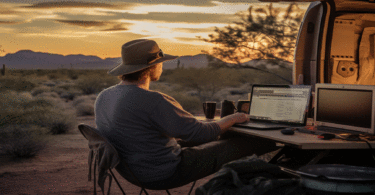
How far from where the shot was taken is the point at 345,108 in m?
2.87

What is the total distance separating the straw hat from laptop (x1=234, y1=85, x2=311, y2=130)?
0.89 metres

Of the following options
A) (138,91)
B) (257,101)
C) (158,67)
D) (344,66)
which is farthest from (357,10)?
(138,91)

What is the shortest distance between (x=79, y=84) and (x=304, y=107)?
1012 inches

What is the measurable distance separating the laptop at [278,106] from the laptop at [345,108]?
14 centimetres

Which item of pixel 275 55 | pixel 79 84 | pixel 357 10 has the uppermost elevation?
pixel 357 10

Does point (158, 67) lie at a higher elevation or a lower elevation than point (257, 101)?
higher

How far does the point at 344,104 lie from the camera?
288cm

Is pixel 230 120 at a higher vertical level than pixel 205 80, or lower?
higher

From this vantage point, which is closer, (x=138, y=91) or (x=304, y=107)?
(x=138, y=91)

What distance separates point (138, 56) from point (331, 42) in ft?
9.95

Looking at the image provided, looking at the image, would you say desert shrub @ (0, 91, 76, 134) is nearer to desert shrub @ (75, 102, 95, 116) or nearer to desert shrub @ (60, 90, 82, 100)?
desert shrub @ (75, 102, 95, 116)

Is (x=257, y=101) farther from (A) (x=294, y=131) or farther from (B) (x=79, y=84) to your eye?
(B) (x=79, y=84)

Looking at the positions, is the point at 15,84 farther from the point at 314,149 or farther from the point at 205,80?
the point at 314,149

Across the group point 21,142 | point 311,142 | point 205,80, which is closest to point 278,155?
point 311,142
